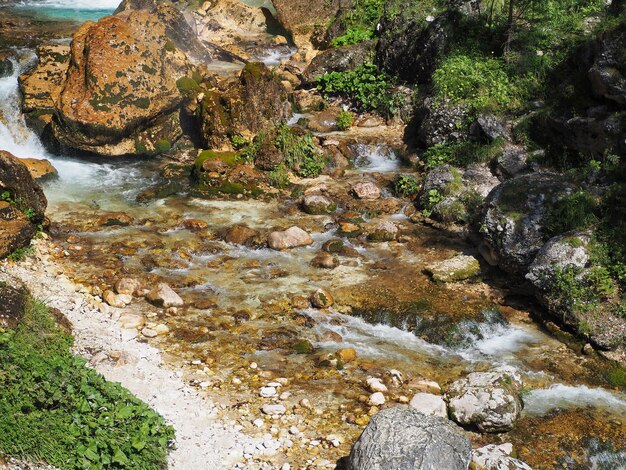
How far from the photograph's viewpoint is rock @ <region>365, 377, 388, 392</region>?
9.14 m

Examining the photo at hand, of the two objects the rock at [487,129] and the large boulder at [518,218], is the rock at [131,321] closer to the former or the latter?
the large boulder at [518,218]

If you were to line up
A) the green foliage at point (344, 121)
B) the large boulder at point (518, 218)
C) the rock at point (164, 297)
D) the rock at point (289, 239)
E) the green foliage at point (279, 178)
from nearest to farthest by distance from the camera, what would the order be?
the rock at point (164, 297), the large boulder at point (518, 218), the rock at point (289, 239), the green foliage at point (279, 178), the green foliage at point (344, 121)

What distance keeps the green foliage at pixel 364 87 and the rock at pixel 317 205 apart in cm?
553

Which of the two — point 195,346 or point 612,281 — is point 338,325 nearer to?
point 195,346

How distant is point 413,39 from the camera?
2019 centimetres

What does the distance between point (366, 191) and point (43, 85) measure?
986 centimetres

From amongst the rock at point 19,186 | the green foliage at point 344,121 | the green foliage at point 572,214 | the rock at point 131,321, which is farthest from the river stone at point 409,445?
the green foliage at point 344,121

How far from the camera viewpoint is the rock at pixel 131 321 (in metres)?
10.3

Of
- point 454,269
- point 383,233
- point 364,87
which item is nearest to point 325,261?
Result: point 383,233

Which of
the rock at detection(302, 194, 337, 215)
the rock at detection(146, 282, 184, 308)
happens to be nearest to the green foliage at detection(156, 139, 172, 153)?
the rock at detection(302, 194, 337, 215)

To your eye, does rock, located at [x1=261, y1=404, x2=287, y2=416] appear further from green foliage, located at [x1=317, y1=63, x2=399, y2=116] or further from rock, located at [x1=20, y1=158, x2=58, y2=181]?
green foliage, located at [x1=317, y1=63, x2=399, y2=116]

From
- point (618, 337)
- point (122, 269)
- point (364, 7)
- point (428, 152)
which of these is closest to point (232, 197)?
point (122, 269)

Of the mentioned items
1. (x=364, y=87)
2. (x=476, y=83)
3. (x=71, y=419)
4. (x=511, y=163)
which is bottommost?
(x=71, y=419)

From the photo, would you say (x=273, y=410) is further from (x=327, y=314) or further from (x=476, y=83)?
(x=476, y=83)
